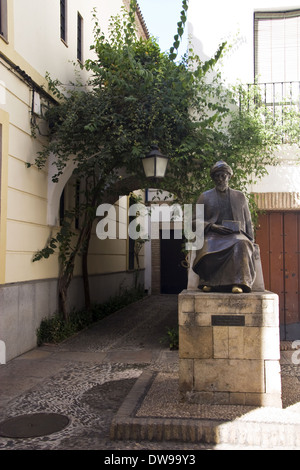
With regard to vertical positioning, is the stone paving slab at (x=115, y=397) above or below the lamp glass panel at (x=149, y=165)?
below

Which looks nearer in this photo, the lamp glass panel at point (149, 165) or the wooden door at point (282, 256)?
the lamp glass panel at point (149, 165)

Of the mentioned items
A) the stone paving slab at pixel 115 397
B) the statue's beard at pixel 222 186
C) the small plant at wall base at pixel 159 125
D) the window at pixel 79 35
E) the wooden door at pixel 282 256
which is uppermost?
the window at pixel 79 35

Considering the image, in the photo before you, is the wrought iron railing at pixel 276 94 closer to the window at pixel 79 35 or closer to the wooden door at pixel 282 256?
the wooden door at pixel 282 256

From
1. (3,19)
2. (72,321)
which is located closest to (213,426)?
(72,321)

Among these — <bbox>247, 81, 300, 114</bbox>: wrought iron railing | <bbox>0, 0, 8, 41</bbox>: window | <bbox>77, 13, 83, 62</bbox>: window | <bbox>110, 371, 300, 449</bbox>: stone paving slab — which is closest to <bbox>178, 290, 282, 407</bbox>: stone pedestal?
<bbox>110, 371, 300, 449</bbox>: stone paving slab

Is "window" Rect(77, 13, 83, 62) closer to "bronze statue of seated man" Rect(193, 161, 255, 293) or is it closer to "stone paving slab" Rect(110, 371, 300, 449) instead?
"bronze statue of seated man" Rect(193, 161, 255, 293)

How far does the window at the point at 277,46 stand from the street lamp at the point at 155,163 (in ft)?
9.11

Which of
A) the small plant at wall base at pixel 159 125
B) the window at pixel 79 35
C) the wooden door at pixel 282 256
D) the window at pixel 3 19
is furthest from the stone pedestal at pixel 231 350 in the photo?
the window at pixel 79 35

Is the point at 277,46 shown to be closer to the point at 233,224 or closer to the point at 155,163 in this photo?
the point at 155,163

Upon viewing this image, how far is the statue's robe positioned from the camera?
14.8 ft

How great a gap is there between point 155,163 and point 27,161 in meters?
1.91

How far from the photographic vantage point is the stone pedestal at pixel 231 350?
423 centimetres

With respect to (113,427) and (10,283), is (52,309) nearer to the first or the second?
(10,283)

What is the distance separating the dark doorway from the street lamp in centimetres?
920
